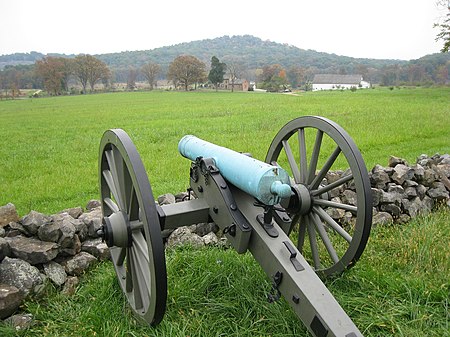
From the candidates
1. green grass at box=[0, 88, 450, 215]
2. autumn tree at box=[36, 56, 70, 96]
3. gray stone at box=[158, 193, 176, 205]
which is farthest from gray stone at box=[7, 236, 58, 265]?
autumn tree at box=[36, 56, 70, 96]

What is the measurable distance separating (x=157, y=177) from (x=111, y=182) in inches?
180

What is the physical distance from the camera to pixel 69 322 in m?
3.38

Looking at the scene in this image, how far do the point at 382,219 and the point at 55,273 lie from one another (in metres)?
3.62

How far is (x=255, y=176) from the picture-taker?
2822 mm

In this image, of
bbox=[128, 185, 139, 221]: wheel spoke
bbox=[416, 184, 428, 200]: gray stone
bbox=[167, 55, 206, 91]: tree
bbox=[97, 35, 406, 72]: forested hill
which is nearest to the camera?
bbox=[128, 185, 139, 221]: wheel spoke

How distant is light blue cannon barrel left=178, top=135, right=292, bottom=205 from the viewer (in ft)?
9.09

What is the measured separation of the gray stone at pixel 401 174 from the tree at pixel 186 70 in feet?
245

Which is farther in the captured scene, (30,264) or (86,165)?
(86,165)

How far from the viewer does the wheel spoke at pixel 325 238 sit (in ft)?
12.0

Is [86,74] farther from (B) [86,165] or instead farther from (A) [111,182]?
(A) [111,182]

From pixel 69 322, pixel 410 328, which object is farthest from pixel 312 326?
pixel 69 322

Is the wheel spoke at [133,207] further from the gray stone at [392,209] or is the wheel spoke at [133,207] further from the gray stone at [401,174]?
the gray stone at [401,174]

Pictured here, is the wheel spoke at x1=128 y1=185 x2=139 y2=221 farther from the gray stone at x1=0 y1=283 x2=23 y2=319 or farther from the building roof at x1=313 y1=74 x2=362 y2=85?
the building roof at x1=313 y1=74 x2=362 y2=85

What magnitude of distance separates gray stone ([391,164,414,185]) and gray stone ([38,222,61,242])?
13.8 feet
